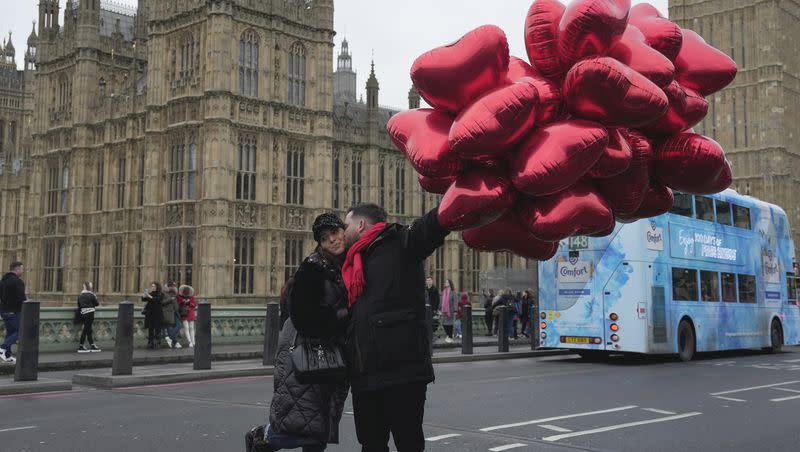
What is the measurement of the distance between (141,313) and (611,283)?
1141 centimetres

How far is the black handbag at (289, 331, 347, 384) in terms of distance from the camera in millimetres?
4316

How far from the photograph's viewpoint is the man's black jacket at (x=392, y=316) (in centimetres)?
409

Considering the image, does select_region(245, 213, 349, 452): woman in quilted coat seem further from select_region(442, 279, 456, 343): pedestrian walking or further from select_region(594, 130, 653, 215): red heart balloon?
select_region(442, 279, 456, 343): pedestrian walking

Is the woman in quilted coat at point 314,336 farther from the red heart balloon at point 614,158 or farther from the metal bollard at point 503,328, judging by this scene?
the metal bollard at point 503,328

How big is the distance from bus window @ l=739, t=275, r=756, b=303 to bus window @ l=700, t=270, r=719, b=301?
49.3 inches

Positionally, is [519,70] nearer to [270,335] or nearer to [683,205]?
[270,335]

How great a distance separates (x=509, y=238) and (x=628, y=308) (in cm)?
1307

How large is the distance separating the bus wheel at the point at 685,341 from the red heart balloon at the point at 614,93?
14.9 m

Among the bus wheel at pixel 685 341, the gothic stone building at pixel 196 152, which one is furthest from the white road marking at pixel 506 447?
the gothic stone building at pixel 196 152

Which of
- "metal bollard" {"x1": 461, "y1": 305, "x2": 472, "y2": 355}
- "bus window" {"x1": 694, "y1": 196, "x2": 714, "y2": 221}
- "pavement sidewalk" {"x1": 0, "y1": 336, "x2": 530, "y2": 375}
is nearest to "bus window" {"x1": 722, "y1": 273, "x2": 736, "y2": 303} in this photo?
"bus window" {"x1": 694, "y1": 196, "x2": 714, "y2": 221}

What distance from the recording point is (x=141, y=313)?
2034 cm

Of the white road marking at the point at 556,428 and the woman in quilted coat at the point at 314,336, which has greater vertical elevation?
the woman in quilted coat at the point at 314,336

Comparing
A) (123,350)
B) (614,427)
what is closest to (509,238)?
(614,427)

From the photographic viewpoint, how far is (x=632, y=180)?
3633 mm
